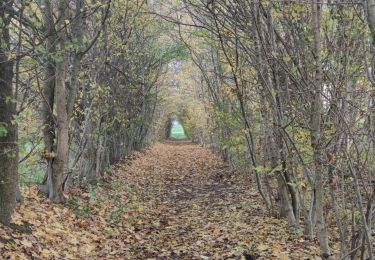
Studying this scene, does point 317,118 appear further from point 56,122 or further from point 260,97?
point 56,122

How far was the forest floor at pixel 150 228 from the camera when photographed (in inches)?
240

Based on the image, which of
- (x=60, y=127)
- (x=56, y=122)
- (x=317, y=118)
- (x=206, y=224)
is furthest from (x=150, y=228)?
(x=317, y=118)

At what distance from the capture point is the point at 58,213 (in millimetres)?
7469

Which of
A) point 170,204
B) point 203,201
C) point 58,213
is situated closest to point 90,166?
point 170,204

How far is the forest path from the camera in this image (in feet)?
21.2

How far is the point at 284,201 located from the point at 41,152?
4783mm

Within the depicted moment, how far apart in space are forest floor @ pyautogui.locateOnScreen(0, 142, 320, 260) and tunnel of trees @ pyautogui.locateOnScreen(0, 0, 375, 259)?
1.51 feet

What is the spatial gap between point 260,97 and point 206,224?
2.85 m

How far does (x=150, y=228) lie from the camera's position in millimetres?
8562

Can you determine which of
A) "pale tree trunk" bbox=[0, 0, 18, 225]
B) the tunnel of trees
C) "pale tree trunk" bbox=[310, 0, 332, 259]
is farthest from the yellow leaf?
"pale tree trunk" bbox=[0, 0, 18, 225]

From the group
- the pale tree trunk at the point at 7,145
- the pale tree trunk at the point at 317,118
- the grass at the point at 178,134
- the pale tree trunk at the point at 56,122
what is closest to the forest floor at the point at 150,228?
the pale tree trunk at the point at 7,145

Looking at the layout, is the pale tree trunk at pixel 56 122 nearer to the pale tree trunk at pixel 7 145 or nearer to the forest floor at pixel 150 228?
the forest floor at pixel 150 228

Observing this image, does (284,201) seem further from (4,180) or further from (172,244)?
(4,180)

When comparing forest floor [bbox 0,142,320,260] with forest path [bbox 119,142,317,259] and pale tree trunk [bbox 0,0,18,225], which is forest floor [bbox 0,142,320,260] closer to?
forest path [bbox 119,142,317,259]
